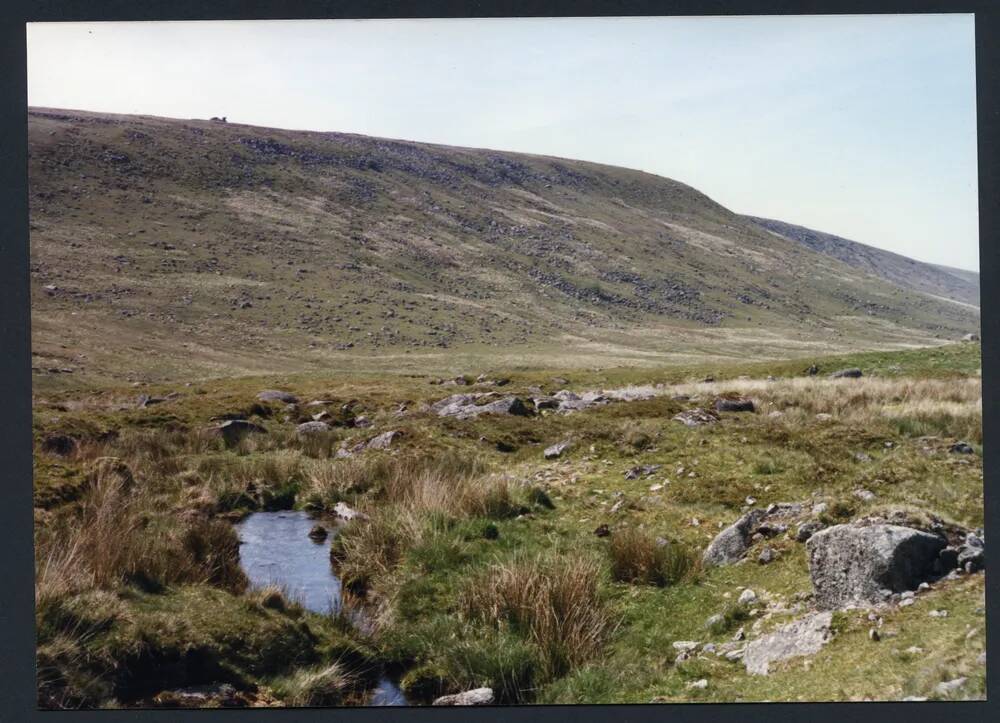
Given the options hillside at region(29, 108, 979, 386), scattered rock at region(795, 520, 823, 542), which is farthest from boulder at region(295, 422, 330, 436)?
hillside at region(29, 108, 979, 386)

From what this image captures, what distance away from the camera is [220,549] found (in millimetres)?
11367

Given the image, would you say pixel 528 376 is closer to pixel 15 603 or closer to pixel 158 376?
pixel 158 376

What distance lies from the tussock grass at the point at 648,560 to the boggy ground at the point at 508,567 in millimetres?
28

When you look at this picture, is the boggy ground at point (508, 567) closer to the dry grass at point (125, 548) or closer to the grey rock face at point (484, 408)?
the dry grass at point (125, 548)

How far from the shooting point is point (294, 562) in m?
12.0

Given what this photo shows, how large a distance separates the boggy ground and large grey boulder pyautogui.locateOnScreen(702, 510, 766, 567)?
0.24 metres

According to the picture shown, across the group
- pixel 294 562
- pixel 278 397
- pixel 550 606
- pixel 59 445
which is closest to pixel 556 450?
pixel 294 562

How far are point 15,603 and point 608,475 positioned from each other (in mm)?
9790

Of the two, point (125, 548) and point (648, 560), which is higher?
point (648, 560)

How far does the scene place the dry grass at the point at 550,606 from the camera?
8.41 metres

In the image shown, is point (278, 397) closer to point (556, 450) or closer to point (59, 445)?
point (59, 445)

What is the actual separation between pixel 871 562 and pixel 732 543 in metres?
2.39

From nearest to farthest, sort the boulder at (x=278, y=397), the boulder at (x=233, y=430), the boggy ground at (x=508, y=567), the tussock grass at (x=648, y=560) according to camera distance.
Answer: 1. the boggy ground at (x=508, y=567)
2. the tussock grass at (x=648, y=560)
3. the boulder at (x=233, y=430)
4. the boulder at (x=278, y=397)

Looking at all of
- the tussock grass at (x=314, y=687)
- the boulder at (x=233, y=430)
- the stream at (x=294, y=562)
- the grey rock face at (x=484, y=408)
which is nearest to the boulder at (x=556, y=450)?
the grey rock face at (x=484, y=408)
